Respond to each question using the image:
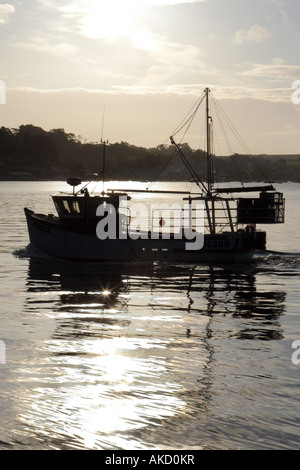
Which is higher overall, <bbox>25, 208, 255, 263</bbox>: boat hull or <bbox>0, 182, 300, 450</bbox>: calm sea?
<bbox>25, 208, 255, 263</bbox>: boat hull

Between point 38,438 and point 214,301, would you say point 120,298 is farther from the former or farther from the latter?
point 38,438

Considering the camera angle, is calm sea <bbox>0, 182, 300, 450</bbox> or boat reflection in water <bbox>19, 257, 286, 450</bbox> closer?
calm sea <bbox>0, 182, 300, 450</bbox>

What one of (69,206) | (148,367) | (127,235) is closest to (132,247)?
(127,235)

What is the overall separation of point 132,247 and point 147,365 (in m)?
28.4

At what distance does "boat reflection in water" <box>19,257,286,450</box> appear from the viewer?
47.1 feet

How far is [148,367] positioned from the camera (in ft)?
63.2

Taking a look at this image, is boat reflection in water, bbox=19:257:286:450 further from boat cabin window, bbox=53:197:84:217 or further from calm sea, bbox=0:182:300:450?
boat cabin window, bbox=53:197:84:217

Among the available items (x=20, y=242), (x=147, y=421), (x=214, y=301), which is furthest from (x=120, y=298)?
(x=20, y=242)

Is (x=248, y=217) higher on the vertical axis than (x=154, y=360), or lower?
higher

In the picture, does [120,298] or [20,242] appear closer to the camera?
[120,298]

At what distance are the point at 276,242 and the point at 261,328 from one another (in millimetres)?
49729

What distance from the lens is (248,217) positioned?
49062 millimetres

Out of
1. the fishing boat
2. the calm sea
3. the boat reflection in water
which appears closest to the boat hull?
the fishing boat

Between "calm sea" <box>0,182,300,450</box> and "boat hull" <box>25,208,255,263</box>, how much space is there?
950cm
